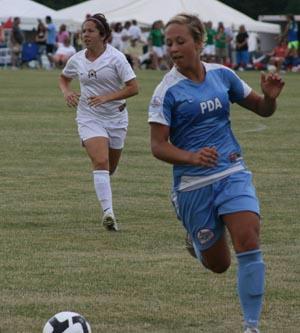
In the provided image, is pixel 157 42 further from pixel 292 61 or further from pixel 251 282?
pixel 251 282

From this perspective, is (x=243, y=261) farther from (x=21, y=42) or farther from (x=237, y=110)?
(x=21, y=42)

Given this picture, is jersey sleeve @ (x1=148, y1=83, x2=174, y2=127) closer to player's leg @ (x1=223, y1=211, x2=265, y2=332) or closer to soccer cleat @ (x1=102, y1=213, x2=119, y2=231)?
player's leg @ (x1=223, y1=211, x2=265, y2=332)

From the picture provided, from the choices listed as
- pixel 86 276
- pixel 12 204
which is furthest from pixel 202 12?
pixel 86 276

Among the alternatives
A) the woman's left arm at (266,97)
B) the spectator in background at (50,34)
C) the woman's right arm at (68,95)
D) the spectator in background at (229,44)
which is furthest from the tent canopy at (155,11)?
the woman's left arm at (266,97)

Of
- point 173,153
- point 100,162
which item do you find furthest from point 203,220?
point 100,162

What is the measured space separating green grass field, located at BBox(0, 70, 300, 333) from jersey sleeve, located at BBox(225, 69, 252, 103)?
4.52 feet

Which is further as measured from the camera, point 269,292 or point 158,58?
point 158,58

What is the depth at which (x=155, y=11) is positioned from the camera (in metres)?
53.7

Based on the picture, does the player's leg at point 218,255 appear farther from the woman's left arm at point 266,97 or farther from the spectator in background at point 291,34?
the spectator in background at point 291,34

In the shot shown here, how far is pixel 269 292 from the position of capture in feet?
27.8

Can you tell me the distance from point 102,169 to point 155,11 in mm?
42892

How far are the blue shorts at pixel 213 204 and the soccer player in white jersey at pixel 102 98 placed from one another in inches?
162

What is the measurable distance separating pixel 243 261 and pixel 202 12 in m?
48.0

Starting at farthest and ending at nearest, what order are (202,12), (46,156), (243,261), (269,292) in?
(202,12) → (46,156) → (269,292) → (243,261)
